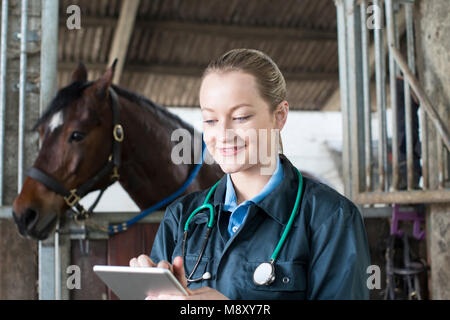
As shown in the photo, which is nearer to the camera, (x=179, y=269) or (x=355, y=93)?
(x=179, y=269)

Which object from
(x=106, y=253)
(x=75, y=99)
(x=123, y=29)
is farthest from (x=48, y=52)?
(x=123, y=29)

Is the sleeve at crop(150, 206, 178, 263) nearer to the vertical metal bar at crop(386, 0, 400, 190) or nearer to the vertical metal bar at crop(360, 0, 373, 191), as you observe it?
the vertical metal bar at crop(386, 0, 400, 190)

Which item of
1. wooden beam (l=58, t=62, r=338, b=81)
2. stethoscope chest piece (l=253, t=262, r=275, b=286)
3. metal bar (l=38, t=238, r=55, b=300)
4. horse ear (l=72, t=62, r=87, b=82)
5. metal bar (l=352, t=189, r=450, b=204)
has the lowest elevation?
metal bar (l=38, t=238, r=55, b=300)

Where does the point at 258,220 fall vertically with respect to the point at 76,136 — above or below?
below

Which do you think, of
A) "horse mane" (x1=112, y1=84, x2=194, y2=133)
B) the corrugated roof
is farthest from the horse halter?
the corrugated roof

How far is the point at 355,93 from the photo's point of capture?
2701 millimetres

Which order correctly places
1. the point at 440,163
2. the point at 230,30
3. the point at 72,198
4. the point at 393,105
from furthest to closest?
1. the point at 230,30
2. the point at 393,105
3. the point at 440,163
4. the point at 72,198

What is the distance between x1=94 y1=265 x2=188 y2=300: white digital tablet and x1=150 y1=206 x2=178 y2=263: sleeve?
0.54 feet

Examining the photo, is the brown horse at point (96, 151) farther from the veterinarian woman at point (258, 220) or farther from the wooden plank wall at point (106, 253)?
the veterinarian woman at point (258, 220)

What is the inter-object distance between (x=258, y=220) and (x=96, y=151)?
1.34 metres

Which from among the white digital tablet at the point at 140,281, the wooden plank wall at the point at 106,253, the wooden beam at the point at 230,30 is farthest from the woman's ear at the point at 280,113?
the wooden beam at the point at 230,30

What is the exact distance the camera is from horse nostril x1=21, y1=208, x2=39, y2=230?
1975 mm

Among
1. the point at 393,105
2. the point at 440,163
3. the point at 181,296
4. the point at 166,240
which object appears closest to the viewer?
the point at 181,296

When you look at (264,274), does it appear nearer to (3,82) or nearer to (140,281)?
(140,281)
